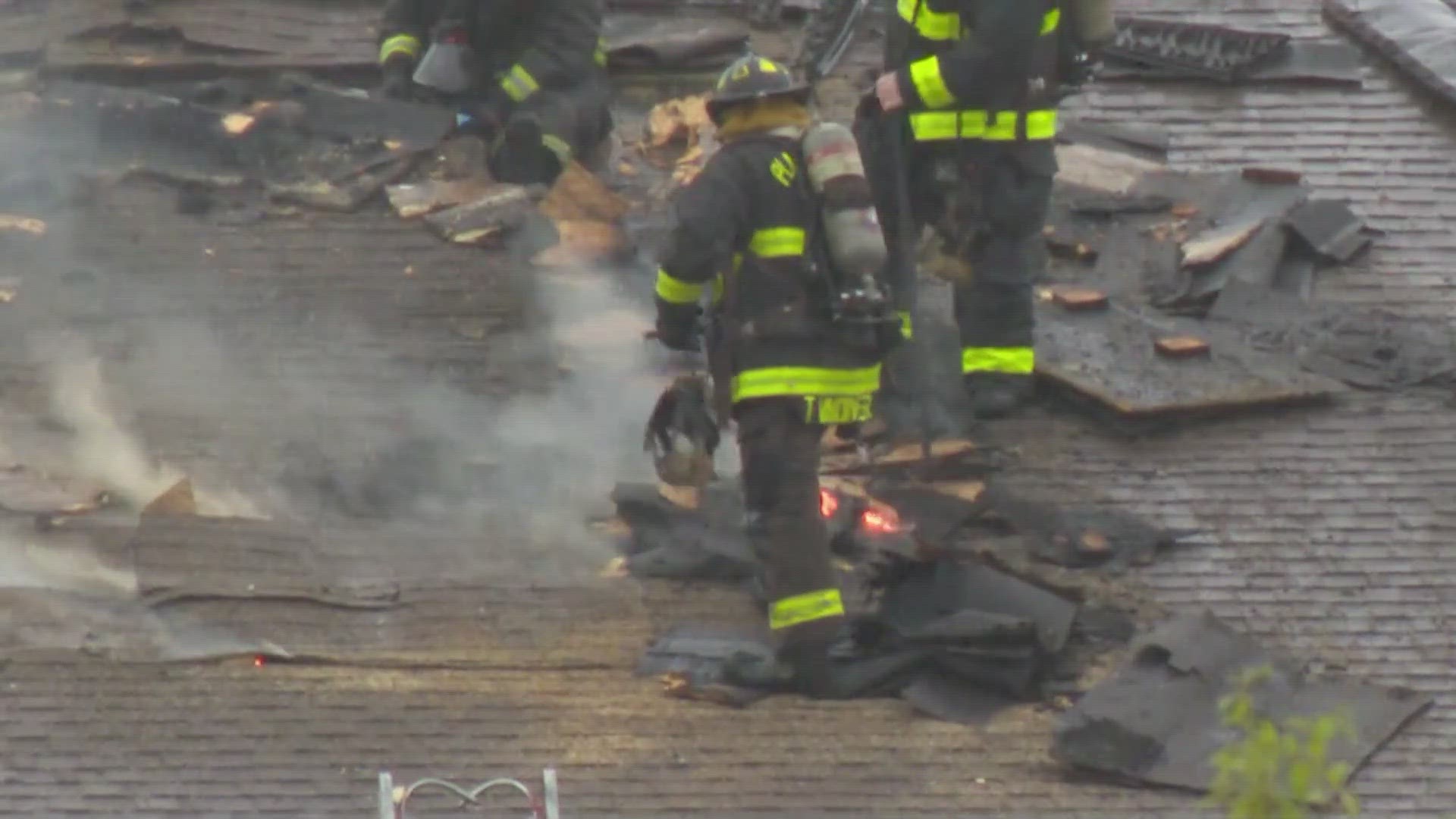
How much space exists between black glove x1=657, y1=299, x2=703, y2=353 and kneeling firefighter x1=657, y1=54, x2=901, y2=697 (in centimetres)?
5

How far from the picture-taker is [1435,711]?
27.6ft

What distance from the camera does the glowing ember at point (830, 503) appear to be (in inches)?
373

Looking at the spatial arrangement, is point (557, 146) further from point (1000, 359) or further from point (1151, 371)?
point (1151, 371)

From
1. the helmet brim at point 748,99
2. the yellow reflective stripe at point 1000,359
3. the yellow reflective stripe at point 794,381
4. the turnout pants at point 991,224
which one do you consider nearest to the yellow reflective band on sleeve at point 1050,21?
the turnout pants at point 991,224

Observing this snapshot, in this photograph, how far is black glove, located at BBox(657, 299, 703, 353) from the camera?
869 centimetres

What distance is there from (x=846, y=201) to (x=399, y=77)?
13.9ft

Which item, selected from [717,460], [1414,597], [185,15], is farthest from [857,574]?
[185,15]

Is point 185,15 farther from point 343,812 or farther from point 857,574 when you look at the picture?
point 343,812

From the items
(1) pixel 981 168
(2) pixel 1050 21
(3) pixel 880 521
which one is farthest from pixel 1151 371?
(3) pixel 880 521

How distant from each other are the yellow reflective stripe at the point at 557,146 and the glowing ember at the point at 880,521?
289 centimetres

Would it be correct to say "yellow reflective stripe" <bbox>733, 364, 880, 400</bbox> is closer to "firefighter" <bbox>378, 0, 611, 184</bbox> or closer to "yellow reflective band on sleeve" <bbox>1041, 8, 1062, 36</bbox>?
"yellow reflective band on sleeve" <bbox>1041, 8, 1062, 36</bbox>

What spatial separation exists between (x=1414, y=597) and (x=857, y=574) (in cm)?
176

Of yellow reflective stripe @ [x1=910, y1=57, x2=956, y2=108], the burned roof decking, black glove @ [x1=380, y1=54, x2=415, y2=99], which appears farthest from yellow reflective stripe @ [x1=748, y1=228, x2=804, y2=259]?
black glove @ [x1=380, y1=54, x2=415, y2=99]

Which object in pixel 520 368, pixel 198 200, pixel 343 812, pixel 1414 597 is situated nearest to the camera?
pixel 343 812
